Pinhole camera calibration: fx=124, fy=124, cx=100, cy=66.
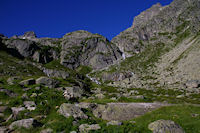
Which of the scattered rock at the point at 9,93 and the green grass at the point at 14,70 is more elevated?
the green grass at the point at 14,70

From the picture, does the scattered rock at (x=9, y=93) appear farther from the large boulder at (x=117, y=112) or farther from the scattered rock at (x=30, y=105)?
the large boulder at (x=117, y=112)

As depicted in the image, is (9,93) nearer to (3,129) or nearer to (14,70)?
(3,129)

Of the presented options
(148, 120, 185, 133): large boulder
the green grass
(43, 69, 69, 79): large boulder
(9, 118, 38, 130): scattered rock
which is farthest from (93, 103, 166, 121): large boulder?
(43, 69, 69, 79): large boulder

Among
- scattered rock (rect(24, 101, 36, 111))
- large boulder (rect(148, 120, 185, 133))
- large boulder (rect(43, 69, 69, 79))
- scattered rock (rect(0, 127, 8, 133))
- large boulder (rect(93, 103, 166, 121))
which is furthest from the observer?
large boulder (rect(43, 69, 69, 79))

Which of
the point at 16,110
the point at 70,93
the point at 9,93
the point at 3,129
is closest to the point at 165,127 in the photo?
the point at 3,129

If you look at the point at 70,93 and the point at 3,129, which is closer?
the point at 3,129

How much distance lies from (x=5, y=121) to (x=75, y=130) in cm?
891

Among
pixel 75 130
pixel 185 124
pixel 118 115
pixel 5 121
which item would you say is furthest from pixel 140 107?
pixel 5 121

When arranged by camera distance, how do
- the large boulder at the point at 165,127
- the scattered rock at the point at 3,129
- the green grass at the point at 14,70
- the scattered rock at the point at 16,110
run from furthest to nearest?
the green grass at the point at 14,70, the scattered rock at the point at 16,110, the large boulder at the point at 165,127, the scattered rock at the point at 3,129

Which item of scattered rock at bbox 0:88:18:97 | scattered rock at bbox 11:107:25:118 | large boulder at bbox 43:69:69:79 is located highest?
large boulder at bbox 43:69:69:79

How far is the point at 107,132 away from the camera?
40.3 feet

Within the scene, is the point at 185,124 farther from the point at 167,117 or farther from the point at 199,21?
the point at 199,21

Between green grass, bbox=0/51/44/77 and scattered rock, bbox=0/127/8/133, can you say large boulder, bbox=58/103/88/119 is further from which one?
green grass, bbox=0/51/44/77

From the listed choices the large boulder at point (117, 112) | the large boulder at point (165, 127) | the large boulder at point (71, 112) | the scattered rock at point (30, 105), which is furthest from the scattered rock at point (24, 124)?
the large boulder at point (165, 127)
